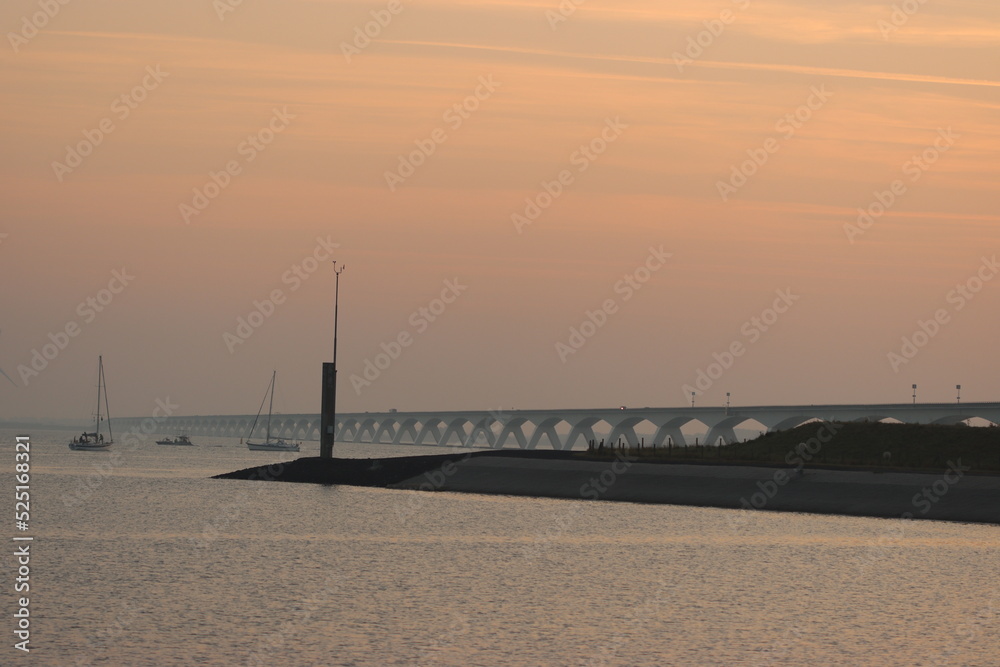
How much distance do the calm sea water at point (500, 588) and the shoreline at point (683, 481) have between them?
322 centimetres

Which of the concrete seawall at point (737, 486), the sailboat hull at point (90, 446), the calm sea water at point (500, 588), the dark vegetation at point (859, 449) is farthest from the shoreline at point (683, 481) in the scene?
the sailboat hull at point (90, 446)

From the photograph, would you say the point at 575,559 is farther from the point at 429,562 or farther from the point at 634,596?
the point at 634,596

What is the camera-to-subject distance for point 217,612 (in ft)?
99.6

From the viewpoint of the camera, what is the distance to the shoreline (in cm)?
5928

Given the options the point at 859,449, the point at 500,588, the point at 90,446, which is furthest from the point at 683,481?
the point at 90,446

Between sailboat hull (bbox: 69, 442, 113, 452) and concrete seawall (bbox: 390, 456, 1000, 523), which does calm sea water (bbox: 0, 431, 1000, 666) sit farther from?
sailboat hull (bbox: 69, 442, 113, 452)

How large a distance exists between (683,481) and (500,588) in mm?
35941

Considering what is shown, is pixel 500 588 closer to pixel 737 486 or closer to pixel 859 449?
pixel 737 486

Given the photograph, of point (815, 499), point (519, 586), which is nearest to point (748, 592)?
point (519, 586)

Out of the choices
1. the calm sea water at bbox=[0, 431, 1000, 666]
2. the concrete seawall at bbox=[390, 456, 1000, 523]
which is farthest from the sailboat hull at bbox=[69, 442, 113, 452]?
the calm sea water at bbox=[0, 431, 1000, 666]

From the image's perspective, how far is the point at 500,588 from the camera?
1398 inches

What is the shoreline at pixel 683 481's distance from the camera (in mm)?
59281

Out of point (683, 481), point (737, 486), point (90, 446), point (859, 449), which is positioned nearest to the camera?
point (737, 486)

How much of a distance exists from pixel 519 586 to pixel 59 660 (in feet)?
46.2
